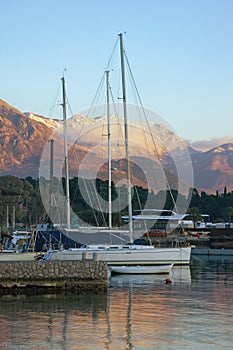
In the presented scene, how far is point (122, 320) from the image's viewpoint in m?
25.7

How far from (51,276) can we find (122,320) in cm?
1005

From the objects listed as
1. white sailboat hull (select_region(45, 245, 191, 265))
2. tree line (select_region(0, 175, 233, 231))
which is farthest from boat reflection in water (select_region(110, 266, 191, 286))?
tree line (select_region(0, 175, 233, 231))

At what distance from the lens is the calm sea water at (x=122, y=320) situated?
21.2 metres

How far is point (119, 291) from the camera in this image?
121 feet

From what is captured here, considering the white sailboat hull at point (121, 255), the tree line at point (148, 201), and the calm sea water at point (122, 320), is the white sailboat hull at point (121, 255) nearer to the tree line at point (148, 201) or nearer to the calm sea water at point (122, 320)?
the calm sea water at point (122, 320)

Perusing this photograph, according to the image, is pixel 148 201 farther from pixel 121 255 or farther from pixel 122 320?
pixel 122 320

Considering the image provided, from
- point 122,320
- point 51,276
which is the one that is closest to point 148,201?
point 51,276

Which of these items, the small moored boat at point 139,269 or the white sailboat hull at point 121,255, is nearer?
the small moored boat at point 139,269

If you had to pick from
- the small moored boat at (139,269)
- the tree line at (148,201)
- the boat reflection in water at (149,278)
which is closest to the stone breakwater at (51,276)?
the boat reflection in water at (149,278)

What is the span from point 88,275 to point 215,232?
76534 mm

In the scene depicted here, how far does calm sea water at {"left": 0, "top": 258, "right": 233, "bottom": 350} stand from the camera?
2117 cm

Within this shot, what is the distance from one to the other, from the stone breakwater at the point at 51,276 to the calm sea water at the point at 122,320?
1.33 meters

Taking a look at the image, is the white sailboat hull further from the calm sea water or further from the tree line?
the tree line

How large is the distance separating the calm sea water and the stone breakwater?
1.33 metres
